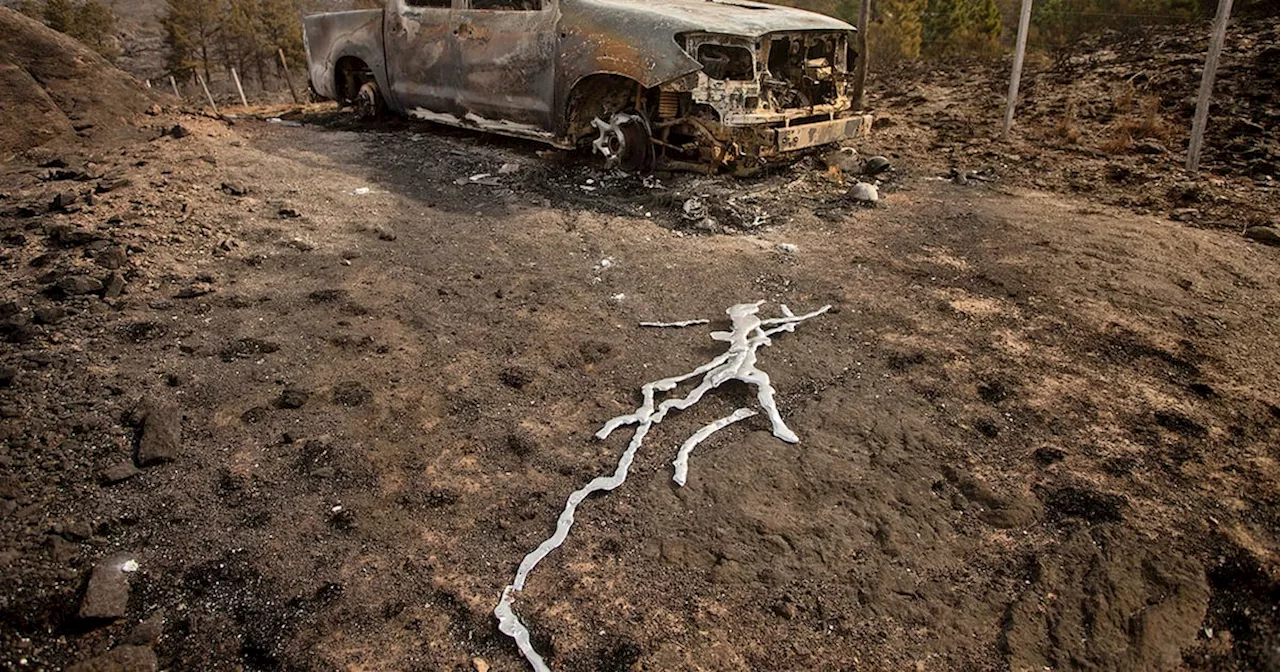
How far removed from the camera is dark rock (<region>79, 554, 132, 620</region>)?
1.93m

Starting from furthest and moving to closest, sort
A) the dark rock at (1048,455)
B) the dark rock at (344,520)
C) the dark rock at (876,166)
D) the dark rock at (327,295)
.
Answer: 1. the dark rock at (876,166)
2. the dark rock at (327,295)
3. the dark rock at (1048,455)
4. the dark rock at (344,520)

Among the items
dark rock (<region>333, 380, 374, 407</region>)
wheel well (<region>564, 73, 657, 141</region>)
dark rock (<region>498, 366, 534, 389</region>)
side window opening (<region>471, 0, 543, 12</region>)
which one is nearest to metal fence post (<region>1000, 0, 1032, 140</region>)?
wheel well (<region>564, 73, 657, 141</region>)

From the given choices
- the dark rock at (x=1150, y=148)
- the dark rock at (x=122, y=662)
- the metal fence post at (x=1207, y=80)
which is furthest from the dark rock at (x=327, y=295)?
the dark rock at (x=1150, y=148)

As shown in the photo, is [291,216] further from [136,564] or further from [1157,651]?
[1157,651]

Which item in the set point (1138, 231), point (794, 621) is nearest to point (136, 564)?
point (794, 621)

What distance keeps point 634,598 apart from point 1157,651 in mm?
1416

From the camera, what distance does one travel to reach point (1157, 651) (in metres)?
1.94

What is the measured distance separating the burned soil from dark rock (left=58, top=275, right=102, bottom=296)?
2cm

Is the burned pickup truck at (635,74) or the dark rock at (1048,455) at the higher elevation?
the burned pickup truck at (635,74)

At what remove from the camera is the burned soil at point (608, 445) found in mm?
1992

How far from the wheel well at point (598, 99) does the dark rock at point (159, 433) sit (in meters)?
3.95

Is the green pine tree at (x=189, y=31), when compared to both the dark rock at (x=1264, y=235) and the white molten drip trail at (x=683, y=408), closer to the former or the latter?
the white molten drip trail at (x=683, y=408)

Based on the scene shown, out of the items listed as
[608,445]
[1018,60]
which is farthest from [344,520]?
[1018,60]

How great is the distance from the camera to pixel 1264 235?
4914mm
